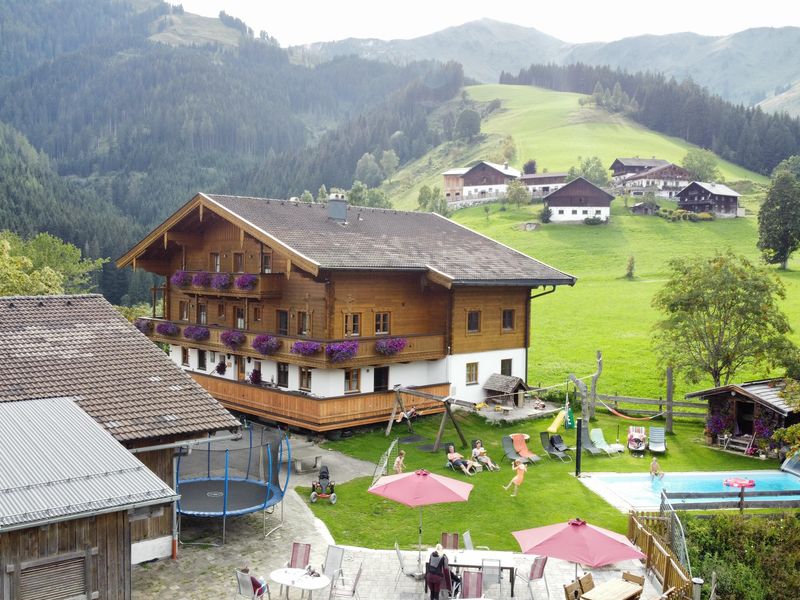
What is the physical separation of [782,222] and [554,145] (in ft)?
268

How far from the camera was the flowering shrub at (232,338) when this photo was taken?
32.9 m

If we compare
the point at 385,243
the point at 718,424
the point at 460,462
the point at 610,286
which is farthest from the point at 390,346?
the point at 610,286

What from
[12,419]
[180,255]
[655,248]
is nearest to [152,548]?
[12,419]

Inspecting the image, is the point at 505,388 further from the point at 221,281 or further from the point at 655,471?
the point at 221,281

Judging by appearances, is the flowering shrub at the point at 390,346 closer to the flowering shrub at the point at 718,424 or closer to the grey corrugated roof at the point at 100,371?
the grey corrugated roof at the point at 100,371

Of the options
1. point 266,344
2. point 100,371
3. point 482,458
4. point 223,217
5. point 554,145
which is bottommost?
point 482,458

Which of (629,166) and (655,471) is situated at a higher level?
(629,166)

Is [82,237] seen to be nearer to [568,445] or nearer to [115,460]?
[568,445]

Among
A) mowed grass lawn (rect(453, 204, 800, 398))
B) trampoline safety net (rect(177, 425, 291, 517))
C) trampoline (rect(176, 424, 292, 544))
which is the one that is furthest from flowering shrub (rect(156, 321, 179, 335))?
mowed grass lawn (rect(453, 204, 800, 398))

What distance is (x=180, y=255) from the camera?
3950 centimetres

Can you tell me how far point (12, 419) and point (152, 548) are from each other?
445 cm

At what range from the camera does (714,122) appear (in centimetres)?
15925

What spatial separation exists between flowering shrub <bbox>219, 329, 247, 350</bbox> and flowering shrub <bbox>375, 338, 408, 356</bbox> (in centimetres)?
617

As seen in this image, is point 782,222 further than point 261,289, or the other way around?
point 782,222
